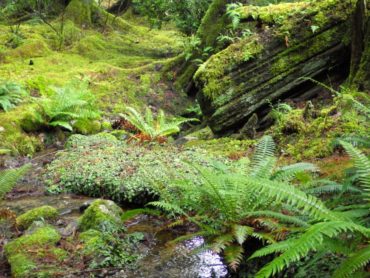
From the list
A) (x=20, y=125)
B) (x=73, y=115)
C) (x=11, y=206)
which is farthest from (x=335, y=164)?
(x=20, y=125)

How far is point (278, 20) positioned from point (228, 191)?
6178 mm

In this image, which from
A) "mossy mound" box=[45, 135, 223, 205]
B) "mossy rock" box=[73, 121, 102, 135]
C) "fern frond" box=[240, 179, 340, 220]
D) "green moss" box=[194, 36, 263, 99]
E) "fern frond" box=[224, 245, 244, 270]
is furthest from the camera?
"mossy rock" box=[73, 121, 102, 135]

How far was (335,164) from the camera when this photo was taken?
5453mm

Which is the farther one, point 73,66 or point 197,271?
point 73,66

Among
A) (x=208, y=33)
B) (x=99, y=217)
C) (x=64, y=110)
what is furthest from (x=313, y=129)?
(x=208, y=33)

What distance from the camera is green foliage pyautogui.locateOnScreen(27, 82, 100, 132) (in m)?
9.02

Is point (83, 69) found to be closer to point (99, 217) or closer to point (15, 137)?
point (15, 137)

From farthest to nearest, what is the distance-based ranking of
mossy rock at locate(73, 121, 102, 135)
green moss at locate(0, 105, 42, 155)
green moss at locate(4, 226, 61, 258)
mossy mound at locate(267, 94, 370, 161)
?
1. mossy rock at locate(73, 121, 102, 135)
2. green moss at locate(0, 105, 42, 155)
3. mossy mound at locate(267, 94, 370, 161)
4. green moss at locate(4, 226, 61, 258)

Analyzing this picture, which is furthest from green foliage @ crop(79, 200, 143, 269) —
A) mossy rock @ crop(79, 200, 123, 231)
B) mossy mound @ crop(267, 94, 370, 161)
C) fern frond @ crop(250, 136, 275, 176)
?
mossy mound @ crop(267, 94, 370, 161)

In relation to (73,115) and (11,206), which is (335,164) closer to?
(11,206)

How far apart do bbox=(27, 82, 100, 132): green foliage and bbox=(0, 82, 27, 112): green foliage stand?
603 millimetres

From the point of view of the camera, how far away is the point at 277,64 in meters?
8.48

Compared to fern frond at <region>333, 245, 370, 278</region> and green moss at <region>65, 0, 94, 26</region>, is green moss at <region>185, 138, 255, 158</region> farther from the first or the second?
green moss at <region>65, 0, 94, 26</region>

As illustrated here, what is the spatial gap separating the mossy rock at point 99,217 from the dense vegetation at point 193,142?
0.06 feet
